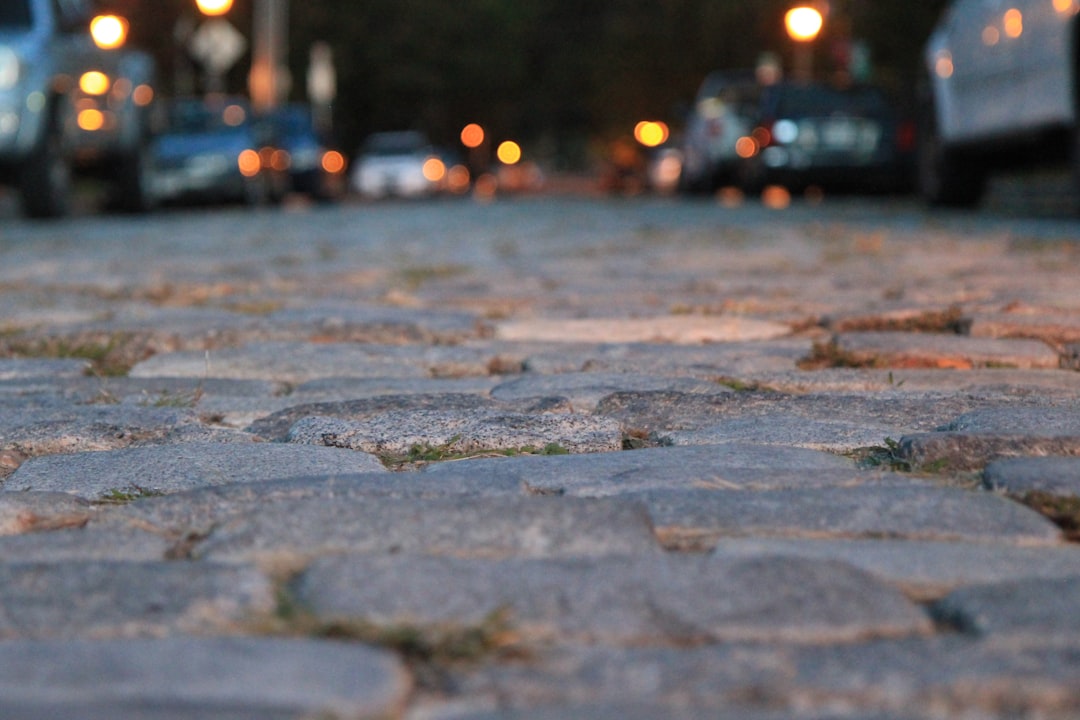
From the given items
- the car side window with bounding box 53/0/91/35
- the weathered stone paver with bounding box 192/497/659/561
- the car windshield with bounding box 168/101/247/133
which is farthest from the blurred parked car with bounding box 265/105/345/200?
the weathered stone paver with bounding box 192/497/659/561

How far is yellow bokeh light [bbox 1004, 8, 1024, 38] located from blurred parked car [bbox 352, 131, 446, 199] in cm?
2391

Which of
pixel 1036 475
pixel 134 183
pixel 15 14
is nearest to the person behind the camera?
pixel 1036 475

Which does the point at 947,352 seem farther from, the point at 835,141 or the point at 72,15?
the point at 835,141

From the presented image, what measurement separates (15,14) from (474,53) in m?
42.5

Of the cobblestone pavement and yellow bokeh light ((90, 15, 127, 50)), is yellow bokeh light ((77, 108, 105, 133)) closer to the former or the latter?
yellow bokeh light ((90, 15, 127, 50))

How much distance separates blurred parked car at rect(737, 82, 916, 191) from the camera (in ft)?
66.3

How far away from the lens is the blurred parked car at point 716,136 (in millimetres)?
23328

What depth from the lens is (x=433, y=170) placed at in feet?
118

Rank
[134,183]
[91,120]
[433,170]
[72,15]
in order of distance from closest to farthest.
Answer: [72,15] → [91,120] → [134,183] → [433,170]

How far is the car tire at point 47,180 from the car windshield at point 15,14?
889 mm

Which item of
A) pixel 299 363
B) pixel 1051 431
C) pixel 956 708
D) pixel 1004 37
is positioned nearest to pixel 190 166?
pixel 1004 37

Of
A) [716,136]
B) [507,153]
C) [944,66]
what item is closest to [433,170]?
[716,136]

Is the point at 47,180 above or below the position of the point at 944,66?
below

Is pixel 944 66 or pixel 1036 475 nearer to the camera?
pixel 1036 475
